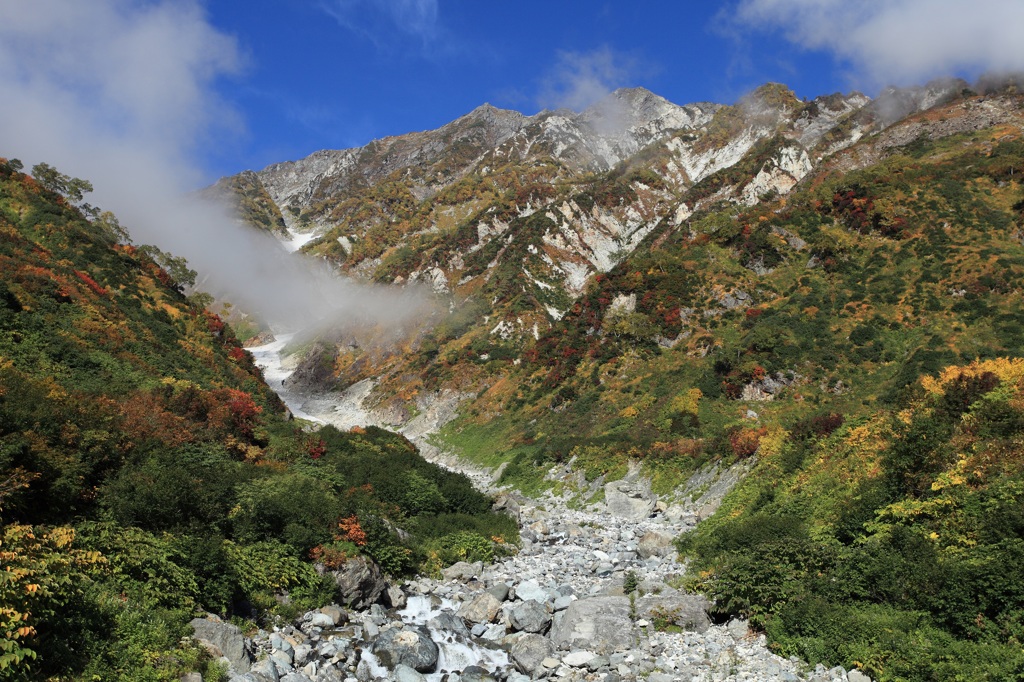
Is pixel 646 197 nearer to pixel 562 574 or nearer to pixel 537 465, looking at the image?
pixel 537 465

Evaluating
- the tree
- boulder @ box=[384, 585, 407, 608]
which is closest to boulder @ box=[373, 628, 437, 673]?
boulder @ box=[384, 585, 407, 608]

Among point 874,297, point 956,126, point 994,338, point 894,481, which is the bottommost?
point 894,481

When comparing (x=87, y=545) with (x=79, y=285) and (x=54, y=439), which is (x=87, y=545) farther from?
(x=79, y=285)

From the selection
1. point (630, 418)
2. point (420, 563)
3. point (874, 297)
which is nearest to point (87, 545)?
point (420, 563)

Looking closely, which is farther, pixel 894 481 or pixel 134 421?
pixel 134 421

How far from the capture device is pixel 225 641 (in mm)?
10477

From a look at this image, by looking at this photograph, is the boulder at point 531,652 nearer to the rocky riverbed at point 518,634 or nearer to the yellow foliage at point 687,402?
the rocky riverbed at point 518,634

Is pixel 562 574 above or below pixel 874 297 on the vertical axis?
below

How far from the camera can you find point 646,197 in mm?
117188

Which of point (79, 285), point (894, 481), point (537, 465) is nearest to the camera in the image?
point (894, 481)

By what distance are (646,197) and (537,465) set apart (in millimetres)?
93304

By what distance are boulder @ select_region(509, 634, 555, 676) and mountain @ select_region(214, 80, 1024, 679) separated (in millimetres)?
4215

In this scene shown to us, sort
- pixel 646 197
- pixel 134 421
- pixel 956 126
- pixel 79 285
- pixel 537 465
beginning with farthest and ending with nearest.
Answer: pixel 646 197 → pixel 956 126 → pixel 537 465 → pixel 79 285 → pixel 134 421

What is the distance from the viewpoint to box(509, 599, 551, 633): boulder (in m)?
13.6
